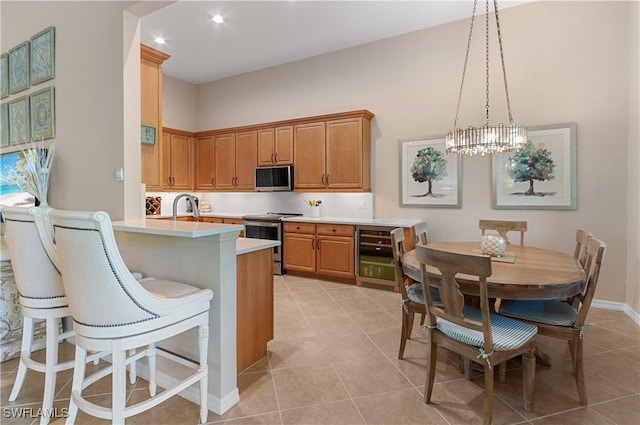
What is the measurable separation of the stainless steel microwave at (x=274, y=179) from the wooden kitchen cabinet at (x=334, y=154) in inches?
5.0

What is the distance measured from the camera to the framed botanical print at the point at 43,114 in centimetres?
304

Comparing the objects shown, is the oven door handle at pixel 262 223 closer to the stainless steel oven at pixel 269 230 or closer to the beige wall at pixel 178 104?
the stainless steel oven at pixel 269 230

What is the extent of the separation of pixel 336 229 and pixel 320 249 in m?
0.39

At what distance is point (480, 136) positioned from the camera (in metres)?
2.78

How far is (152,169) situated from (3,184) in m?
1.72

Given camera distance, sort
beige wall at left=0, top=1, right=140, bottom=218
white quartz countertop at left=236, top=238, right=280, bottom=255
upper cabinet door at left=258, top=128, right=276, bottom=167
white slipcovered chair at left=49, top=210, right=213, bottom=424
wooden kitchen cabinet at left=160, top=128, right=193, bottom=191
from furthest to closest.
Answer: wooden kitchen cabinet at left=160, top=128, right=193, bottom=191 < upper cabinet door at left=258, top=128, right=276, bottom=167 < beige wall at left=0, top=1, right=140, bottom=218 < white quartz countertop at left=236, top=238, right=280, bottom=255 < white slipcovered chair at left=49, top=210, right=213, bottom=424

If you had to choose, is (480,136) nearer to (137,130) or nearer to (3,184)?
(137,130)

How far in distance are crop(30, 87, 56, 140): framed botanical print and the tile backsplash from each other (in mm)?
2515

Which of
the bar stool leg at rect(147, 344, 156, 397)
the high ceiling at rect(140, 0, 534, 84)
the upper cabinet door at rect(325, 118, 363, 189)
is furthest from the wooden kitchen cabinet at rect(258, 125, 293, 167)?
the bar stool leg at rect(147, 344, 156, 397)

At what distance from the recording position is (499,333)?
181 cm

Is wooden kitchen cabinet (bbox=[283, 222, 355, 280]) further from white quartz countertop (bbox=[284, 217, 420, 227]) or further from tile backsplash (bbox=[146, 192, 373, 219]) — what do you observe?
tile backsplash (bbox=[146, 192, 373, 219])

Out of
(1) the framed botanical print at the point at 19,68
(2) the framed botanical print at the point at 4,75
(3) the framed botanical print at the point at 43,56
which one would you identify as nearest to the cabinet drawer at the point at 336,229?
(3) the framed botanical print at the point at 43,56

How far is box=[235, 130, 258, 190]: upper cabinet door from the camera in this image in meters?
5.57

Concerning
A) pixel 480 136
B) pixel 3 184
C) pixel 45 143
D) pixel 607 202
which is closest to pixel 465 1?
pixel 480 136
